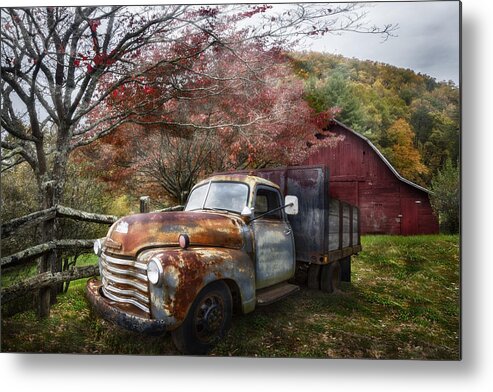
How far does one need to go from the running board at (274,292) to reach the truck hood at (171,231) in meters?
0.49

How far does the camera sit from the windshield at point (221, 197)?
3066mm

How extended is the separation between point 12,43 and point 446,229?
166 inches

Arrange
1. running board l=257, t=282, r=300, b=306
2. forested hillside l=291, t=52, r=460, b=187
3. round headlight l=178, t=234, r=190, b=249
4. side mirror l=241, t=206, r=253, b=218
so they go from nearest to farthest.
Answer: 1. round headlight l=178, t=234, r=190, b=249
2. side mirror l=241, t=206, r=253, b=218
3. running board l=257, t=282, r=300, b=306
4. forested hillside l=291, t=52, r=460, b=187

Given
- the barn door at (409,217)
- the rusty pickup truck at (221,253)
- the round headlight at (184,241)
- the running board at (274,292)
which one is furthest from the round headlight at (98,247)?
the barn door at (409,217)

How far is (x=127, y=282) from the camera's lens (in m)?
2.82

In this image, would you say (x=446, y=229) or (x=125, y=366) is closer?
(x=446, y=229)

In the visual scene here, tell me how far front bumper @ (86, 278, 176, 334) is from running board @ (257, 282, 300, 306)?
76cm

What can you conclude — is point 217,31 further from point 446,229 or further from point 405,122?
point 446,229

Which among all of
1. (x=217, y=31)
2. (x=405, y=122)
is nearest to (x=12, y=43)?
(x=217, y=31)

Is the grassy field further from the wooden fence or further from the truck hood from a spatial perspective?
the truck hood

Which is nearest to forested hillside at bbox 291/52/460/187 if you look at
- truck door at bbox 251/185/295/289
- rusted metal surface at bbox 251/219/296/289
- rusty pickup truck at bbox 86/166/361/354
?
rusty pickup truck at bbox 86/166/361/354

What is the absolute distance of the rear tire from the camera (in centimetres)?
328

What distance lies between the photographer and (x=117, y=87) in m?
3.54

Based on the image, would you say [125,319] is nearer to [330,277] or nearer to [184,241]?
[184,241]
